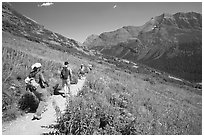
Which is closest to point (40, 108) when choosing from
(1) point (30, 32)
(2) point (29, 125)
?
(2) point (29, 125)

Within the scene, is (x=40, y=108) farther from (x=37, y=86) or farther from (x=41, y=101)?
(x=37, y=86)

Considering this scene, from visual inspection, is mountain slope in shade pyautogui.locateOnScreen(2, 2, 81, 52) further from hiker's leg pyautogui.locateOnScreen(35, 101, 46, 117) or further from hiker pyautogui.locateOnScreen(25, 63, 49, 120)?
hiker's leg pyautogui.locateOnScreen(35, 101, 46, 117)

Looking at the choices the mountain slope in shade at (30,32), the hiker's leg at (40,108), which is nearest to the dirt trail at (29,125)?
the hiker's leg at (40,108)

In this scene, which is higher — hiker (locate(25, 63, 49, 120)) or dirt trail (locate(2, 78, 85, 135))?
hiker (locate(25, 63, 49, 120))

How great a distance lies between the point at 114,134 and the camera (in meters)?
6.20

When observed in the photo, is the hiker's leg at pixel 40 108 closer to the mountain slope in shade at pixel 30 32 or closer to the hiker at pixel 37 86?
the hiker at pixel 37 86

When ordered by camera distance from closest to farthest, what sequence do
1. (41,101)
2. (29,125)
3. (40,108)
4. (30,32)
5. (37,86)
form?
(29,125) < (40,108) < (41,101) < (37,86) < (30,32)

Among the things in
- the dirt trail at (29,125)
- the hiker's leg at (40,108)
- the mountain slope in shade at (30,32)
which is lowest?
the dirt trail at (29,125)

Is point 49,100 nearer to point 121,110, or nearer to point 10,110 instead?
point 10,110

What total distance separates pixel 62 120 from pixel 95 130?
1059mm

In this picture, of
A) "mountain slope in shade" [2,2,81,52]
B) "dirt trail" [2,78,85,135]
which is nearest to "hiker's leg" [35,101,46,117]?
"dirt trail" [2,78,85,135]

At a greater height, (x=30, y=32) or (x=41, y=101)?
(x=30, y=32)

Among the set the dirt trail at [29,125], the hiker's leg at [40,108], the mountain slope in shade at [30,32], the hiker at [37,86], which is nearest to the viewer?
the dirt trail at [29,125]

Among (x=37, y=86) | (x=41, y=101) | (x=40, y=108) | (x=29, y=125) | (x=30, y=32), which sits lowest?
(x=29, y=125)
